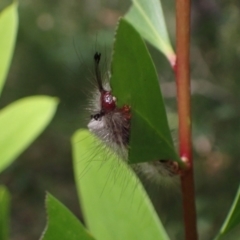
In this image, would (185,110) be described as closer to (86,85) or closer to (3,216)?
(3,216)

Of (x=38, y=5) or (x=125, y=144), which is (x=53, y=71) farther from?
(x=125, y=144)

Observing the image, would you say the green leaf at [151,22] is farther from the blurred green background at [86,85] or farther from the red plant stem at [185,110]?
the blurred green background at [86,85]

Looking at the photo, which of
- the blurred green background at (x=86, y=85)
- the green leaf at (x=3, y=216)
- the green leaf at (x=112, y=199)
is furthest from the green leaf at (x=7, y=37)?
the blurred green background at (x=86, y=85)

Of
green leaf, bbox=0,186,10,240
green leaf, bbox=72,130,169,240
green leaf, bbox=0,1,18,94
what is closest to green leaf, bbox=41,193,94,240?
green leaf, bbox=0,186,10,240

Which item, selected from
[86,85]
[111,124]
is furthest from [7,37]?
[86,85]

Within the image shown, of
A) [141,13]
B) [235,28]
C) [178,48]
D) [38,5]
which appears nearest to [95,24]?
[38,5]

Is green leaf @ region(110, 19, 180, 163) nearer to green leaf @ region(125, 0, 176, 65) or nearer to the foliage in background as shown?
green leaf @ region(125, 0, 176, 65)
